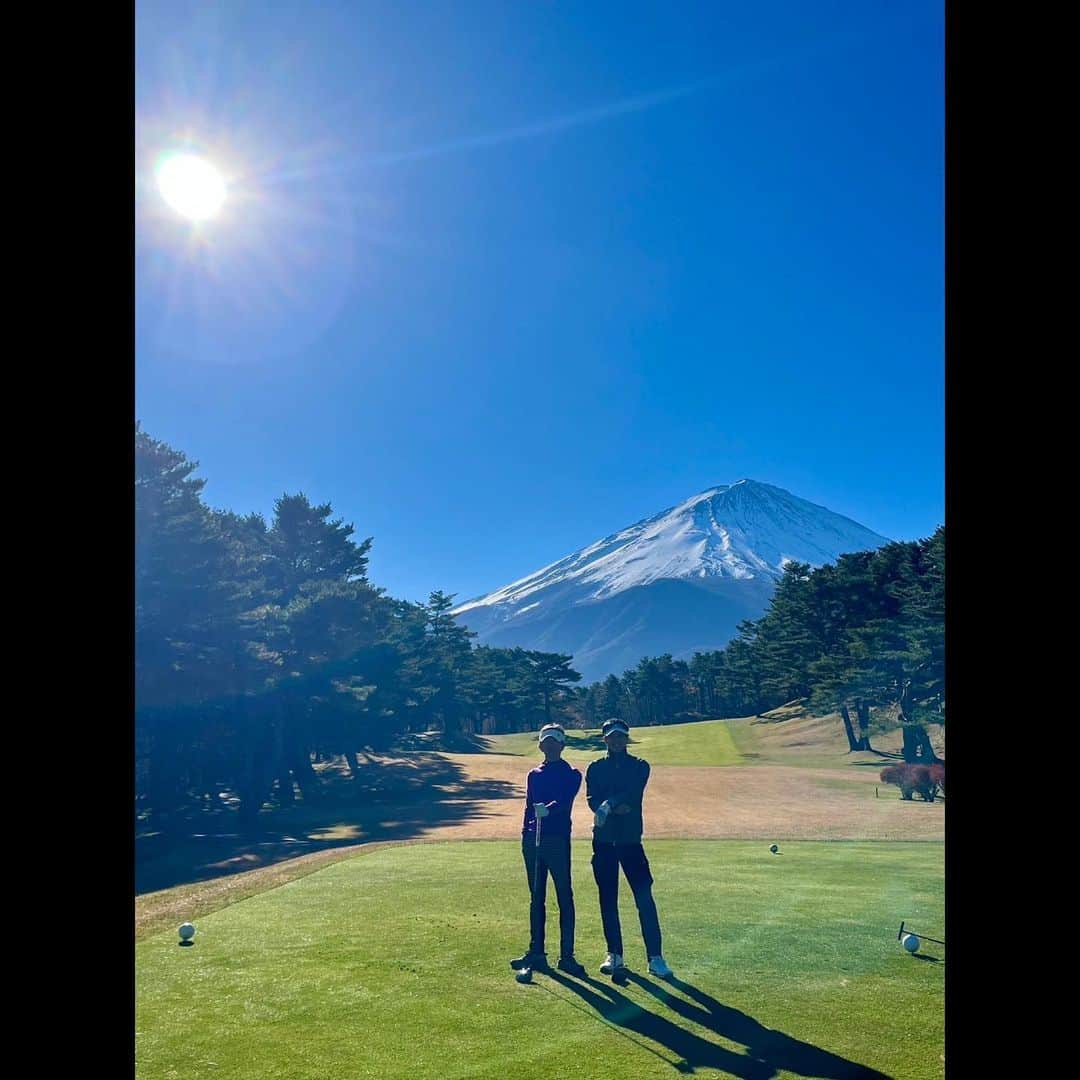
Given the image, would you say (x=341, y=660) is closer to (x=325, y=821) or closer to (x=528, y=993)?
(x=325, y=821)

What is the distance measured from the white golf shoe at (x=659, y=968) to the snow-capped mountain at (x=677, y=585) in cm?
6917

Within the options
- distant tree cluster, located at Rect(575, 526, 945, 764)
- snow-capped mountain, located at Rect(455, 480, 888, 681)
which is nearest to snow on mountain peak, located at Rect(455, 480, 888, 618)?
snow-capped mountain, located at Rect(455, 480, 888, 681)

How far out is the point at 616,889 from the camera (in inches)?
165

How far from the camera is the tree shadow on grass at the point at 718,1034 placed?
2.94 m

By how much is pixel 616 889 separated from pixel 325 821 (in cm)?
1190

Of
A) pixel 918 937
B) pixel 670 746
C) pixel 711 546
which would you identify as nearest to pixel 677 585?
pixel 711 546

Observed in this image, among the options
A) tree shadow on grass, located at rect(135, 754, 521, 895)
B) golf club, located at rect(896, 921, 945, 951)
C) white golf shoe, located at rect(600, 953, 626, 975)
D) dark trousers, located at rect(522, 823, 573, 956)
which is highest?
dark trousers, located at rect(522, 823, 573, 956)

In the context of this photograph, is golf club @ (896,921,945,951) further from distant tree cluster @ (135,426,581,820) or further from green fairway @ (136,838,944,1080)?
distant tree cluster @ (135,426,581,820)

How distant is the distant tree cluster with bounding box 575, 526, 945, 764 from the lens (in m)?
16.8

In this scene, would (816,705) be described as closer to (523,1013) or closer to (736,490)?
(523,1013)

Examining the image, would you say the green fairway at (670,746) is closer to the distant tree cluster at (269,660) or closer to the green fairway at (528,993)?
the distant tree cluster at (269,660)

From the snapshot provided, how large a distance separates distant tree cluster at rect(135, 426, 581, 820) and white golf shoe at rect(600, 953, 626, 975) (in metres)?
10.1
